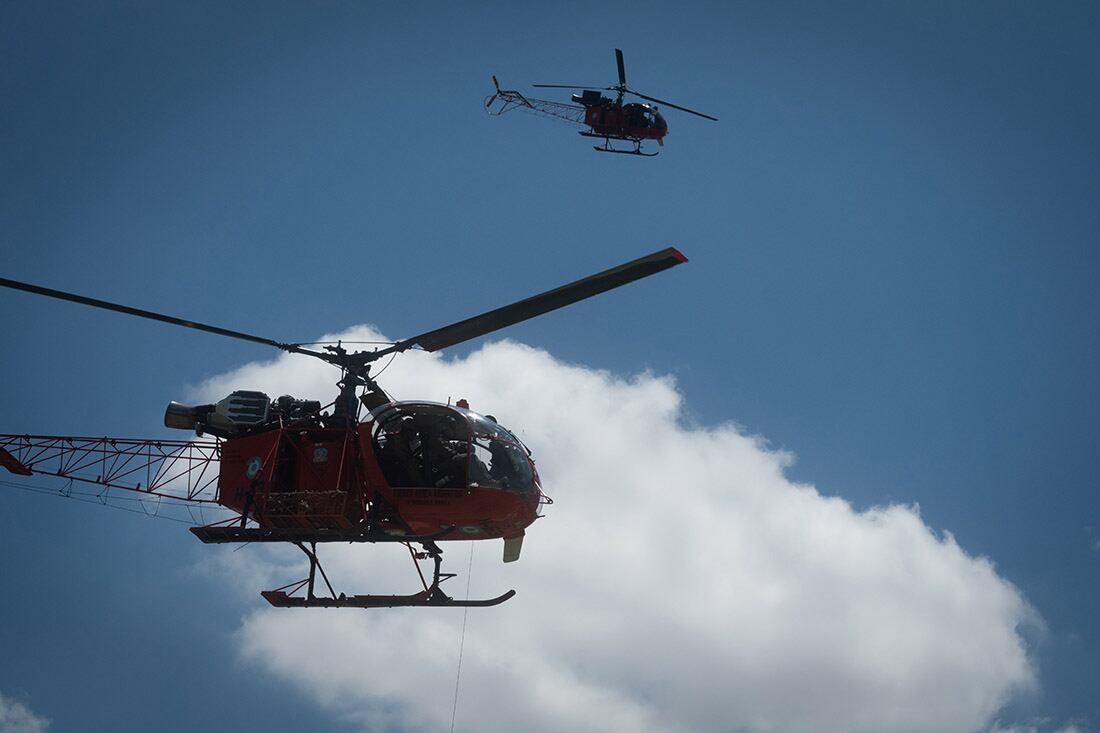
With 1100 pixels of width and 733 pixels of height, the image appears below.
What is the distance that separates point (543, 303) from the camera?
25.1 meters

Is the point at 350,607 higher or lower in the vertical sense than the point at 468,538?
lower

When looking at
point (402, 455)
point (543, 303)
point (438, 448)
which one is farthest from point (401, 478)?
point (543, 303)

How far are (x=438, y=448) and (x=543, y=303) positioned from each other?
13.0 feet

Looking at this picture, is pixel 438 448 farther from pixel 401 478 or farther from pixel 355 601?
pixel 355 601

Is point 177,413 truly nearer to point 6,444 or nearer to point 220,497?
point 220,497

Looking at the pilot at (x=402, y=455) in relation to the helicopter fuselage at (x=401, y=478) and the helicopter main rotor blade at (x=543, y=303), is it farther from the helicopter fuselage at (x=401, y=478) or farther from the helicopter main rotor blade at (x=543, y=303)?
the helicopter main rotor blade at (x=543, y=303)

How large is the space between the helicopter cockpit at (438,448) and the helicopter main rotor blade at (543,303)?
5.40 feet

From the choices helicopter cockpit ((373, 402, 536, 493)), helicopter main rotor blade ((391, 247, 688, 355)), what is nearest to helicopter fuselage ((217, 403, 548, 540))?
helicopter cockpit ((373, 402, 536, 493))

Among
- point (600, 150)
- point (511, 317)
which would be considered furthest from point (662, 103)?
point (511, 317)

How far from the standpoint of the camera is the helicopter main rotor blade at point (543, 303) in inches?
953

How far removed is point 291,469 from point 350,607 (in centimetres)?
342

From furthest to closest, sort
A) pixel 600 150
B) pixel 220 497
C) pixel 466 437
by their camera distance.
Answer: pixel 600 150, pixel 220 497, pixel 466 437

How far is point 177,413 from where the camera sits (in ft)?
91.1

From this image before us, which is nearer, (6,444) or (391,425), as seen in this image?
(391,425)
